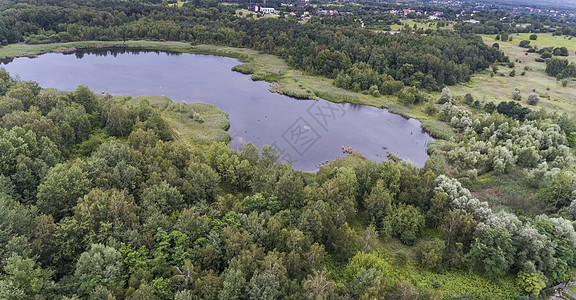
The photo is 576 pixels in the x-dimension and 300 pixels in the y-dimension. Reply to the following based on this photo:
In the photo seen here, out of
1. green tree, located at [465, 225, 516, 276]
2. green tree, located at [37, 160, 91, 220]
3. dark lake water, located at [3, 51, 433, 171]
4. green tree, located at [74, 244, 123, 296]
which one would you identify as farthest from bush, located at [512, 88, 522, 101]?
green tree, located at [37, 160, 91, 220]

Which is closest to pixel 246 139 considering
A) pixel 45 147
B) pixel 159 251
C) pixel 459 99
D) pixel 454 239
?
pixel 45 147

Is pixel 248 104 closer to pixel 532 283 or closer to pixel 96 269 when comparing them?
pixel 96 269

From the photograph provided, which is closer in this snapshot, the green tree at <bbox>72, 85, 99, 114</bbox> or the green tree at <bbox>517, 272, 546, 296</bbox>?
the green tree at <bbox>517, 272, 546, 296</bbox>

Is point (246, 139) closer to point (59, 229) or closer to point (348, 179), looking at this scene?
point (348, 179)

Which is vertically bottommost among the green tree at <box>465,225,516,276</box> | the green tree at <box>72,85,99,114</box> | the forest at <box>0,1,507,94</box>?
the green tree at <box>465,225,516,276</box>

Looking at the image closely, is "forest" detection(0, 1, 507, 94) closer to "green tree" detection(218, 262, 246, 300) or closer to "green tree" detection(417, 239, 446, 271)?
"green tree" detection(417, 239, 446, 271)

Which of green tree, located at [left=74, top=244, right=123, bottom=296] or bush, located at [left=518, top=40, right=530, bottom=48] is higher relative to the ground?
bush, located at [left=518, top=40, right=530, bottom=48]

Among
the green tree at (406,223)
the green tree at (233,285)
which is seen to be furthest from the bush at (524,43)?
the green tree at (233,285)
